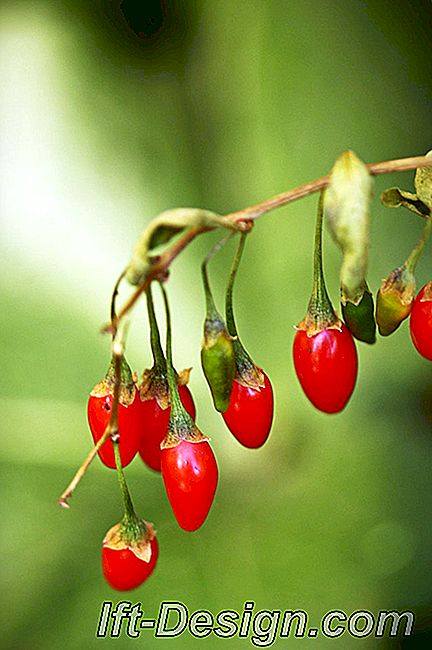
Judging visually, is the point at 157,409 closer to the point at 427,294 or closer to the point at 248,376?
the point at 248,376

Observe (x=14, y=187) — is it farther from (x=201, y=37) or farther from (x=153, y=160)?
(x=201, y=37)

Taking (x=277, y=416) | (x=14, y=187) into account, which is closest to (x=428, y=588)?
(x=277, y=416)

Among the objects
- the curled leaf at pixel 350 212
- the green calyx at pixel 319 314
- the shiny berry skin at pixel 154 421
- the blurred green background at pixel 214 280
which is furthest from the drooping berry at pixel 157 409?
the blurred green background at pixel 214 280

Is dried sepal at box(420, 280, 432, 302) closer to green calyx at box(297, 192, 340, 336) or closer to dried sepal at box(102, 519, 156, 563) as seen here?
green calyx at box(297, 192, 340, 336)

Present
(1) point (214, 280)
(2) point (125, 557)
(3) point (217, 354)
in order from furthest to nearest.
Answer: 1. (1) point (214, 280)
2. (2) point (125, 557)
3. (3) point (217, 354)

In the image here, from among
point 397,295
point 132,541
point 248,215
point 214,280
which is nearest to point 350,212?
point 248,215

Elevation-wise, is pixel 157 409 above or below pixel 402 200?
below

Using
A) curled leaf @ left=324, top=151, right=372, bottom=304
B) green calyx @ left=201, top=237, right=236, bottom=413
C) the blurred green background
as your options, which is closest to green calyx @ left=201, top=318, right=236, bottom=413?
green calyx @ left=201, top=237, right=236, bottom=413

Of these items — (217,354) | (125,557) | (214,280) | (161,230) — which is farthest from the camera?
(214,280)
